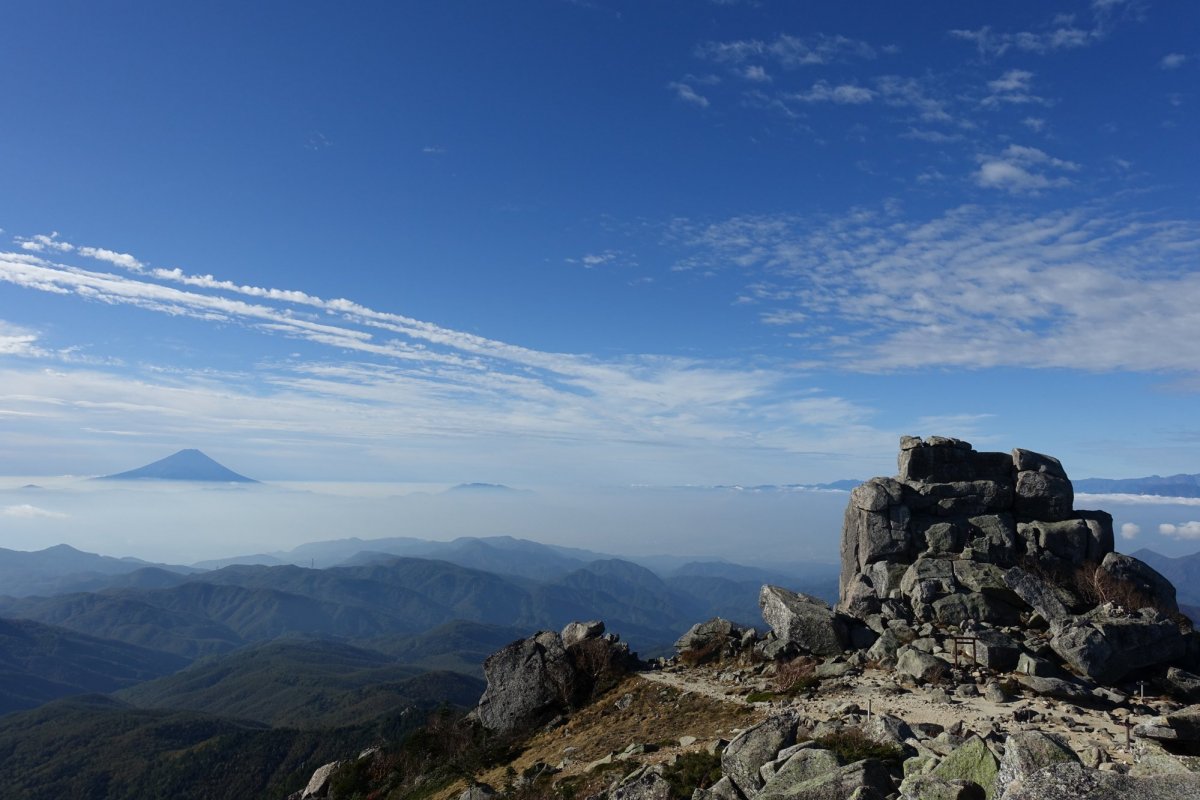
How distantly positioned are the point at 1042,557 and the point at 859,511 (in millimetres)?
11109

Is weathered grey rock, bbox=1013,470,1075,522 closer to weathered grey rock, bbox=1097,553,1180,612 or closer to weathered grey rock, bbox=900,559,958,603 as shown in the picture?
weathered grey rock, bbox=1097,553,1180,612

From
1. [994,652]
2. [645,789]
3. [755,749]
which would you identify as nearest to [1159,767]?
[755,749]

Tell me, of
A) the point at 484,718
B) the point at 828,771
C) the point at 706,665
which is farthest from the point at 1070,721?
the point at 484,718

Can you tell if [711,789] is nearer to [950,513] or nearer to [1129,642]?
[1129,642]

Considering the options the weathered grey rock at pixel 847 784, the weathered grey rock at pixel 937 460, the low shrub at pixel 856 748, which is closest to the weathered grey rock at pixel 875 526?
the weathered grey rock at pixel 937 460

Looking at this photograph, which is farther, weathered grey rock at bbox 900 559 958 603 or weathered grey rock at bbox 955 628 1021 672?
weathered grey rock at bbox 900 559 958 603

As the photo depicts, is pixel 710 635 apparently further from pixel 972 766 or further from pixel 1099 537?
pixel 972 766

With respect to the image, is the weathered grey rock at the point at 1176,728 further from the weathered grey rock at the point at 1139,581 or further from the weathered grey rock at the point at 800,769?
the weathered grey rock at the point at 1139,581

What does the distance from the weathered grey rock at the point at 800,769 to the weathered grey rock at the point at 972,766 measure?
8.87 feet

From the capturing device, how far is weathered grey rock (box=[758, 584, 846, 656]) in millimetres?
37156

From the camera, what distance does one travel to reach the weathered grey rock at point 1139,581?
40.0m

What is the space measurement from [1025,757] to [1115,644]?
75.6 feet

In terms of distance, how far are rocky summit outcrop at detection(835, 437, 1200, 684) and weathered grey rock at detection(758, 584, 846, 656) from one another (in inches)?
30.5

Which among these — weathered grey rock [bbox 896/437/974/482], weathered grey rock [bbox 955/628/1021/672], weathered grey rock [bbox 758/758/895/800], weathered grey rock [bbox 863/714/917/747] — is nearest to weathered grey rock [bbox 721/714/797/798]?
weathered grey rock [bbox 863/714/917/747]
